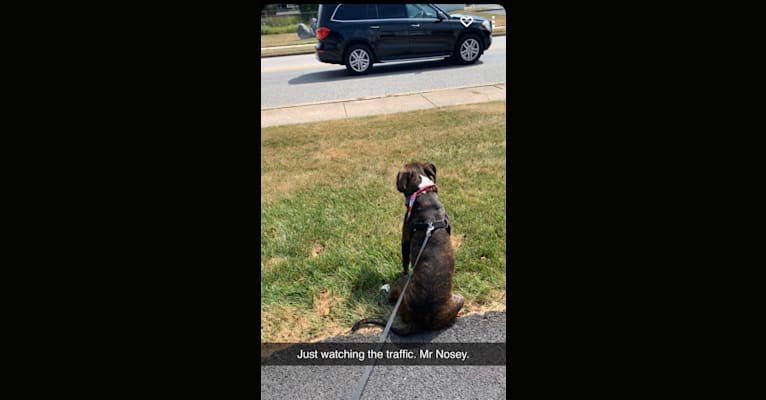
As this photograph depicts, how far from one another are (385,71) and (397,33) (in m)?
2.09

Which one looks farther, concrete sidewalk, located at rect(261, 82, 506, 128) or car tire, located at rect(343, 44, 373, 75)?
car tire, located at rect(343, 44, 373, 75)

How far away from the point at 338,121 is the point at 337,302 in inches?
155

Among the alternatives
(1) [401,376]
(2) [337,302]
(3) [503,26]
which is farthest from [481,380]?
(3) [503,26]

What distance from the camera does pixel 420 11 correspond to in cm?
452

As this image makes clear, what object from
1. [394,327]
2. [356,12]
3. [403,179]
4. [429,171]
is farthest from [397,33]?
[394,327]

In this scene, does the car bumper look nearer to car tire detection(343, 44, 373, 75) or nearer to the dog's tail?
car tire detection(343, 44, 373, 75)

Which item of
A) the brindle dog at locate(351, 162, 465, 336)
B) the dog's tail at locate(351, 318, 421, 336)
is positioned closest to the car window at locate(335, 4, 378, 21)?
the brindle dog at locate(351, 162, 465, 336)

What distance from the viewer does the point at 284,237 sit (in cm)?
372

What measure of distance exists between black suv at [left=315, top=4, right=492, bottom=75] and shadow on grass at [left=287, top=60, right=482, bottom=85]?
6.6 inches

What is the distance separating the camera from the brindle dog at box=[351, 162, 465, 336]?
256 centimetres

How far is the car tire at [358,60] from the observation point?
260 inches

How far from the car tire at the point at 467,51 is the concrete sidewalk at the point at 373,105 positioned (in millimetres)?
447

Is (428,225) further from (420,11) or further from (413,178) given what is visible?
(420,11)

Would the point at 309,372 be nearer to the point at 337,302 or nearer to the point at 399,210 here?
the point at 337,302
